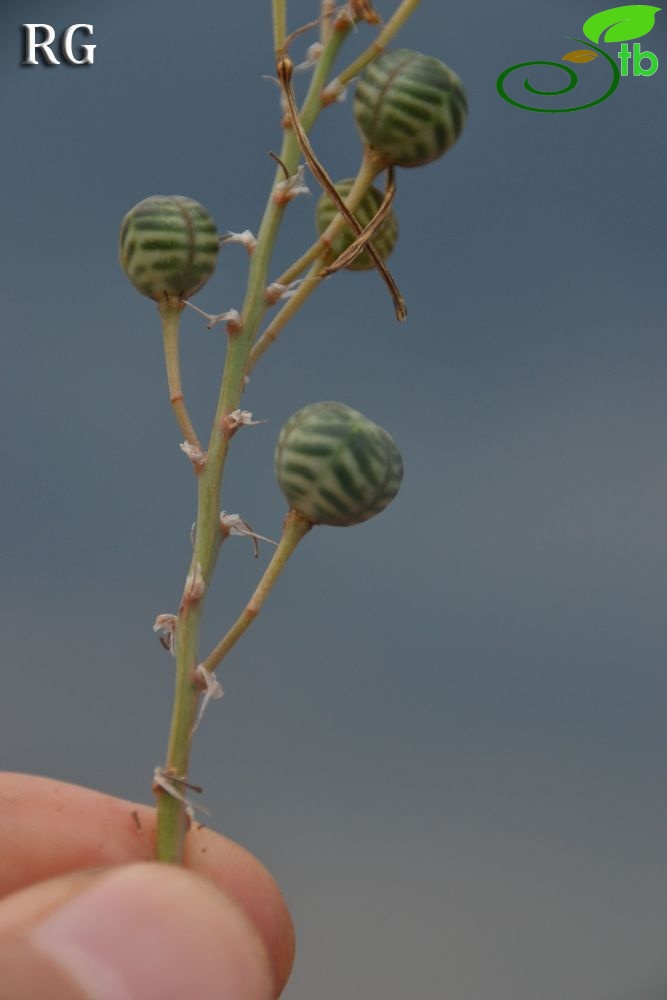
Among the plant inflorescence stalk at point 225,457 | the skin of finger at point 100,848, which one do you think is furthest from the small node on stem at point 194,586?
the skin of finger at point 100,848

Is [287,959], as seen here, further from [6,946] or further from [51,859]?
[6,946]

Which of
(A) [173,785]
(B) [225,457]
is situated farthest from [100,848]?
(B) [225,457]

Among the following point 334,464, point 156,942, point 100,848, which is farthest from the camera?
point 100,848

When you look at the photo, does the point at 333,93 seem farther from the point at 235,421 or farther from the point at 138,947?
the point at 138,947

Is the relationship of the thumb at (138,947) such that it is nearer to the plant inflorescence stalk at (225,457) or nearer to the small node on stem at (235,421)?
the plant inflorescence stalk at (225,457)

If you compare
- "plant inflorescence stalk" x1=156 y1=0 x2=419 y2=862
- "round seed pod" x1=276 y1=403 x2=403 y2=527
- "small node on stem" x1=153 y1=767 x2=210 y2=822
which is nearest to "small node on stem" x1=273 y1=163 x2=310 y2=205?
"plant inflorescence stalk" x1=156 y1=0 x2=419 y2=862

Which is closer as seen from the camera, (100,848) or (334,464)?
(334,464)
